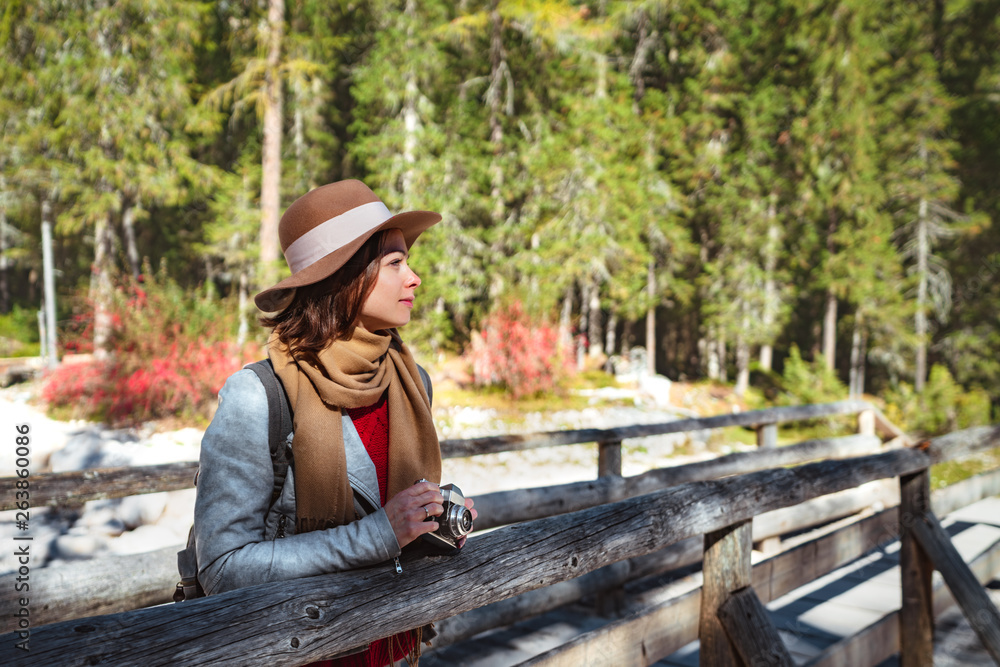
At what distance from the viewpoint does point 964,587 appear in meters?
3.44

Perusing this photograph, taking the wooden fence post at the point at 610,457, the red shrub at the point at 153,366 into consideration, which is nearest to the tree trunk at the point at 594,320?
Result: the red shrub at the point at 153,366

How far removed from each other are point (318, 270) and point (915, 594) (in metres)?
3.52

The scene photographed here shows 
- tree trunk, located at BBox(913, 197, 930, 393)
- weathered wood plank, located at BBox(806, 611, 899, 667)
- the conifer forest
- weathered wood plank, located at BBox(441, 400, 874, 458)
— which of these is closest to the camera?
weathered wood plank, located at BBox(806, 611, 899, 667)

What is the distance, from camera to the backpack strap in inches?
57.7

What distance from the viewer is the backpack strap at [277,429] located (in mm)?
1467

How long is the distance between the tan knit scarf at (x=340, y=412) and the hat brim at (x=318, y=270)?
0.38ft

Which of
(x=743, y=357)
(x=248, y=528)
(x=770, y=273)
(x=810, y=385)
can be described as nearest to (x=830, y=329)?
(x=770, y=273)

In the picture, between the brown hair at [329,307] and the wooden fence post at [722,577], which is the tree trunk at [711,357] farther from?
the brown hair at [329,307]

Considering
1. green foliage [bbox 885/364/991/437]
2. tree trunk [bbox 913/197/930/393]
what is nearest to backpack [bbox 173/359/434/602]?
green foliage [bbox 885/364/991/437]

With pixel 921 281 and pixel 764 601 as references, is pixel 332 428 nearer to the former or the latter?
pixel 764 601

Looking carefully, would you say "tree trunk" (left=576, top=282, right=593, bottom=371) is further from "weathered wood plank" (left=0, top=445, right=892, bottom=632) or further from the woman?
the woman

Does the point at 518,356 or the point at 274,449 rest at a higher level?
the point at 274,449

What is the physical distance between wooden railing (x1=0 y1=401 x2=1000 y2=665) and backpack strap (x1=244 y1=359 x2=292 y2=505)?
0.82 feet

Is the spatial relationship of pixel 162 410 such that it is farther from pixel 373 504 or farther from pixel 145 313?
pixel 373 504
